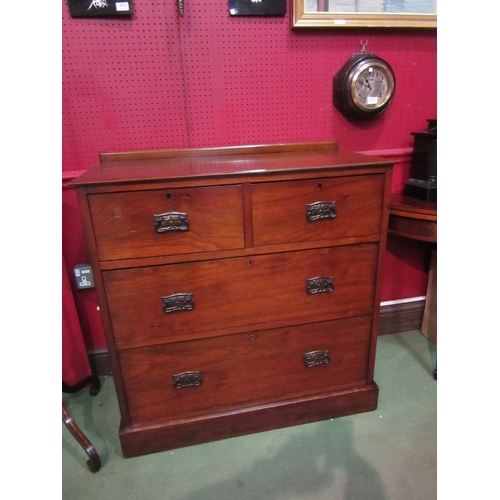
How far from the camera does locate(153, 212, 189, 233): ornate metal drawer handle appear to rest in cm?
114

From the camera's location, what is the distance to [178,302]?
126cm

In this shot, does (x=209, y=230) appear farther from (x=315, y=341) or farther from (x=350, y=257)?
(x=315, y=341)

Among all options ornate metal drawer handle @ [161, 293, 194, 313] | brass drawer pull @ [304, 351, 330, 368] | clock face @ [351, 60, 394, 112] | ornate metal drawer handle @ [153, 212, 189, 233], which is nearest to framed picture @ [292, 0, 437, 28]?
clock face @ [351, 60, 394, 112]

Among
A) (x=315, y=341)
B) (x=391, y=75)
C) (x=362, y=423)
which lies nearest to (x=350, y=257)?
(x=315, y=341)

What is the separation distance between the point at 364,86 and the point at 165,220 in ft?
3.72

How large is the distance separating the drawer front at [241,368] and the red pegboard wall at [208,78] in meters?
0.91

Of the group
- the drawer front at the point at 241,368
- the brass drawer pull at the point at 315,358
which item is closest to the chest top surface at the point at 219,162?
the drawer front at the point at 241,368

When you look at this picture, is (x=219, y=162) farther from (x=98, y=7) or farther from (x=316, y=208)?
(x=98, y=7)

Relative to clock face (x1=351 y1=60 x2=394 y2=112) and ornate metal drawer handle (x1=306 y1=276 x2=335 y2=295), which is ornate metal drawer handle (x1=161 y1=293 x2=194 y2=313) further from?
clock face (x1=351 y1=60 x2=394 y2=112)

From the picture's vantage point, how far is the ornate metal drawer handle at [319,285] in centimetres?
134

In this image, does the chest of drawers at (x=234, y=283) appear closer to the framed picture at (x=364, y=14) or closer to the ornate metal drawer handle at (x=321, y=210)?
the ornate metal drawer handle at (x=321, y=210)

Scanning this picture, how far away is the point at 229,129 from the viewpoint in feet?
5.32

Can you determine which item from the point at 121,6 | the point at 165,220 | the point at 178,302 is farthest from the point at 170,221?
the point at 121,6

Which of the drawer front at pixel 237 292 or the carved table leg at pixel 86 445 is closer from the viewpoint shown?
the drawer front at pixel 237 292
